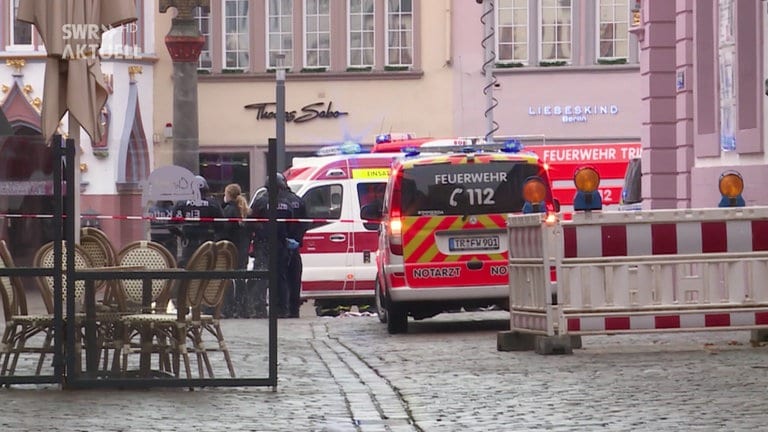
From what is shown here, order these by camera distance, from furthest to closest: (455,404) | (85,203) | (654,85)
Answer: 1. (85,203)
2. (654,85)
3. (455,404)

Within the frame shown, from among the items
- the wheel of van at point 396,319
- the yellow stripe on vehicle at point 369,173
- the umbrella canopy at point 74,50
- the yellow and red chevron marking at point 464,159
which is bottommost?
the wheel of van at point 396,319

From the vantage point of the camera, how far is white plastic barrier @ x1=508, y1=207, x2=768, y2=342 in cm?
1516

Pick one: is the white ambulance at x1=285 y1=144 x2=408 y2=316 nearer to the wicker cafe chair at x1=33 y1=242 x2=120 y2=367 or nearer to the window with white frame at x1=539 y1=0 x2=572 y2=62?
the wicker cafe chair at x1=33 y1=242 x2=120 y2=367

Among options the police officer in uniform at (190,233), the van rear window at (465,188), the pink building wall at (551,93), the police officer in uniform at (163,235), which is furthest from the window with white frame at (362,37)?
the police officer in uniform at (163,235)

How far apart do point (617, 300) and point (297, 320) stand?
32.4ft

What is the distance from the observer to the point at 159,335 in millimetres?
12703

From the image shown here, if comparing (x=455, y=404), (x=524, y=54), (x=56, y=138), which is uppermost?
(x=524, y=54)

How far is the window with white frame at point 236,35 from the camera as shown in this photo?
4738 cm

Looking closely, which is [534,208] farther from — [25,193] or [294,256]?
[294,256]

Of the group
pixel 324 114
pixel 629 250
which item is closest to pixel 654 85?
pixel 629 250

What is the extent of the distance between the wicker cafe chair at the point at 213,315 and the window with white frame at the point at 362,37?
113 ft

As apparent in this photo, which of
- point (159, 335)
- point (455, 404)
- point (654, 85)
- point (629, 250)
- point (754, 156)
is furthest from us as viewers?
point (654, 85)

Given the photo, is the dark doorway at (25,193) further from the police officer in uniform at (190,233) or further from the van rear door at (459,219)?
the van rear door at (459,219)

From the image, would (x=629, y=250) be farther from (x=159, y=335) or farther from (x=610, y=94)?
(x=610, y=94)
